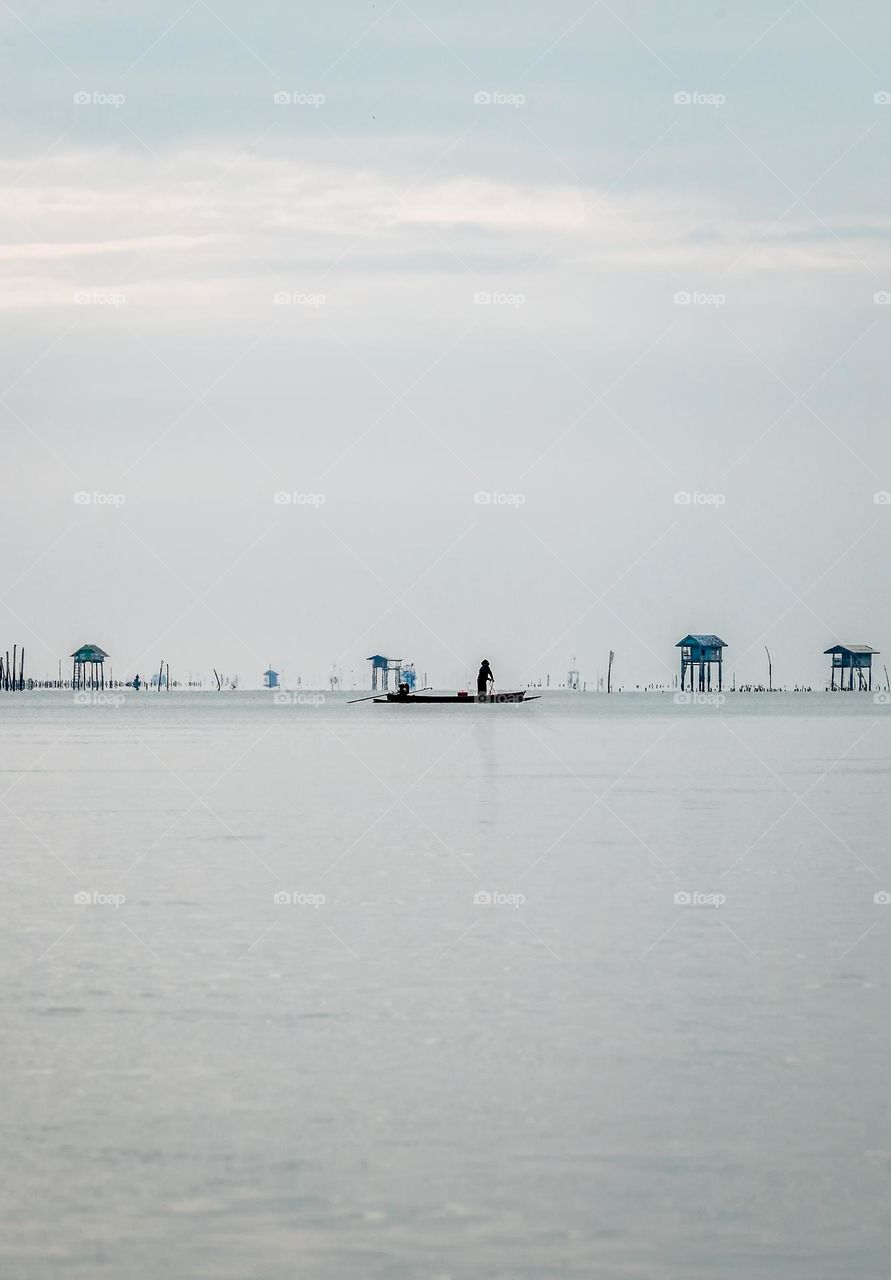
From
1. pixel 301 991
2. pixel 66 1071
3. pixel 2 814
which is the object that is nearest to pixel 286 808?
pixel 2 814

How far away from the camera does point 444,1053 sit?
556 inches

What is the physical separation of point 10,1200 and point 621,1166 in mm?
3656

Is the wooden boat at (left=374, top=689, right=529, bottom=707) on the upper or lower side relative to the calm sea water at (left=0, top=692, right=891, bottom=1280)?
upper

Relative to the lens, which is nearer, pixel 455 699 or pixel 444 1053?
pixel 444 1053

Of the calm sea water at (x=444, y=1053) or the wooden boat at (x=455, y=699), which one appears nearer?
the calm sea water at (x=444, y=1053)

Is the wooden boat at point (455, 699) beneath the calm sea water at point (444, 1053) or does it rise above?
above

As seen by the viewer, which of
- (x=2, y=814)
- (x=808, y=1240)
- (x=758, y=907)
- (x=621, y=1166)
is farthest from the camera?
(x=2, y=814)

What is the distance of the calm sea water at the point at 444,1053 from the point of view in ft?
32.4

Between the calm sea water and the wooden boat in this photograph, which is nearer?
the calm sea water

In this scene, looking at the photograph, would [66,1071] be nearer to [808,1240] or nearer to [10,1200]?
[10,1200]

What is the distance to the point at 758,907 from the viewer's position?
22672mm

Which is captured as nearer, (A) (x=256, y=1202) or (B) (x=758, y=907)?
(A) (x=256, y=1202)

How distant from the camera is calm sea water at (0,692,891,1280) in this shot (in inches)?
389

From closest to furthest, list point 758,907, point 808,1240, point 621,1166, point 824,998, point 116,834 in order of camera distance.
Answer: point 808,1240 → point 621,1166 → point 824,998 → point 758,907 → point 116,834
